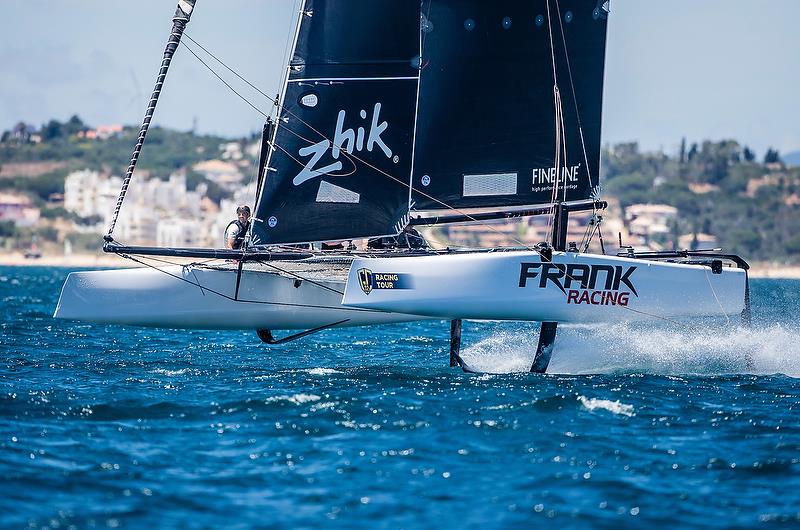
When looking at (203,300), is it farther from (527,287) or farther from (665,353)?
(665,353)

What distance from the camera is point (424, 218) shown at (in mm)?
14359

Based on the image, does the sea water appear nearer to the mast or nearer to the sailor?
the sailor

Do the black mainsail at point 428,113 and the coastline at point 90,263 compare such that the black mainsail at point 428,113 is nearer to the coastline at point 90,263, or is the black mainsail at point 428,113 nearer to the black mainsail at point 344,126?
the black mainsail at point 344,126

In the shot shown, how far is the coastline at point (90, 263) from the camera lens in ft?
404

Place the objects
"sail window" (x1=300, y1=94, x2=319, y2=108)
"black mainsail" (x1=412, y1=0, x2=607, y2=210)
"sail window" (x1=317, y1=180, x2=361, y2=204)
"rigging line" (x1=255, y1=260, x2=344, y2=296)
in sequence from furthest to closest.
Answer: "black mainsail" (x1=412, y1=0, x2=607, y2=210) → "rigging line" (x1=255, y1=260, x2=344, y2=296) → "sail window" (x1=317, y1=180, x2=361, y2=204) → "sail window" (x1=300, y1=94, x2=319, y2=108)

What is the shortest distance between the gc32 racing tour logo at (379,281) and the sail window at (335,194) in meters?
1.16

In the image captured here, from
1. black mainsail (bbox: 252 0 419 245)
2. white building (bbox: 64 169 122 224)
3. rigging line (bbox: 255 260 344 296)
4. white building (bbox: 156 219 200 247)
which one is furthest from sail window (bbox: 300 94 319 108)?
white building (bbox: 64 169 122 224)

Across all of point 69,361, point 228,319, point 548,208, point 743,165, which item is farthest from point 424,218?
point 743,165

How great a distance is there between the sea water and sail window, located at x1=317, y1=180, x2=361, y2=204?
185 cm

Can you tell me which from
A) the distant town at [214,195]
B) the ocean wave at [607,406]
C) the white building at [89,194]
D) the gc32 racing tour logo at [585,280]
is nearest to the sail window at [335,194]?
the gc32 racing tour logo at [585,280]

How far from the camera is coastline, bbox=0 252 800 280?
12319 cm

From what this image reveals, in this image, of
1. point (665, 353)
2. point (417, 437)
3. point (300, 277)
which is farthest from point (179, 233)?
point (417, 437)

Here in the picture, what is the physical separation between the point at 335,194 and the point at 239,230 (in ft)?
3.96

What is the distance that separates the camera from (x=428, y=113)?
563 inches
